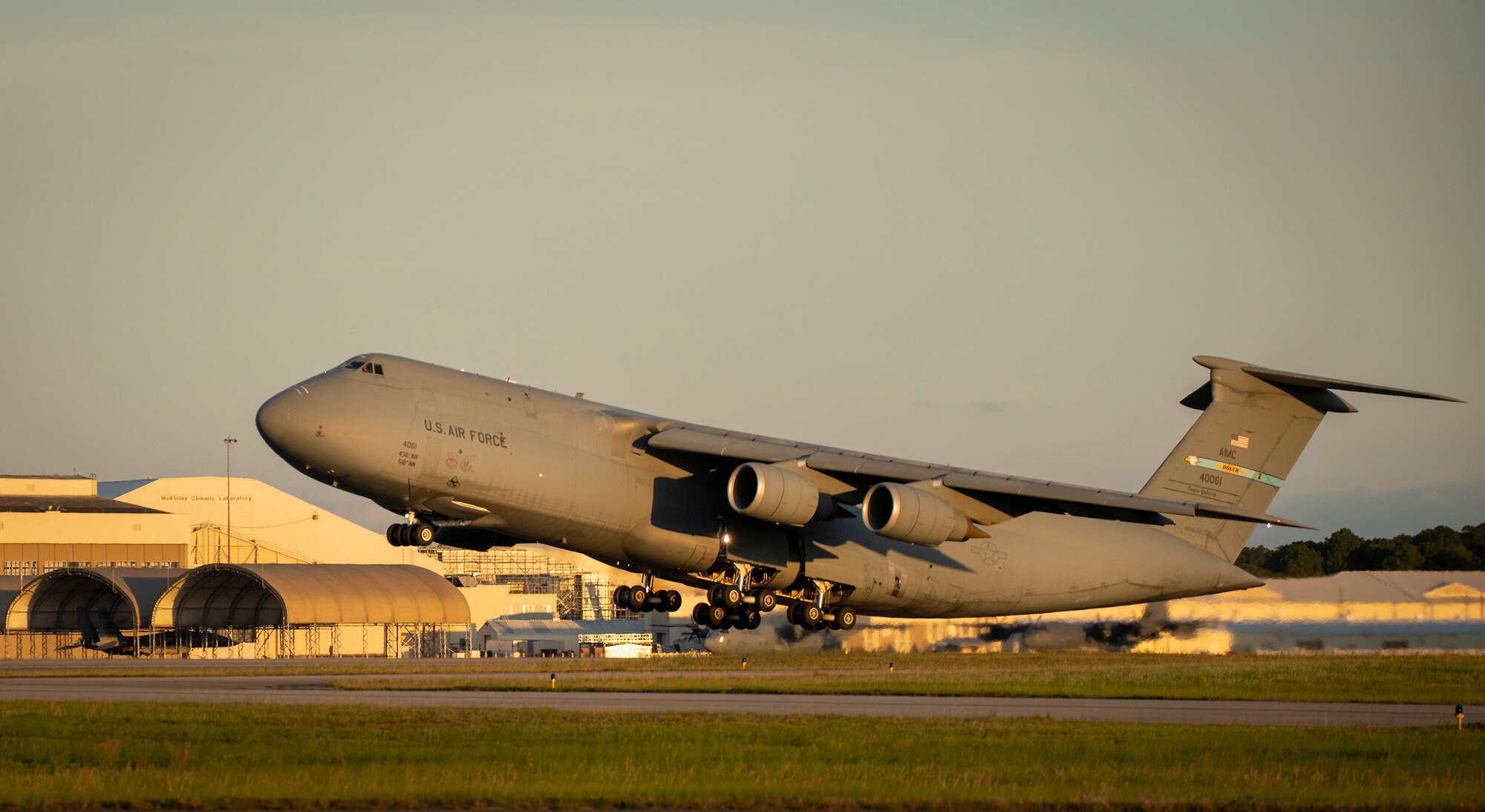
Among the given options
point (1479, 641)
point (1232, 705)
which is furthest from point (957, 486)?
point (1479, 641)

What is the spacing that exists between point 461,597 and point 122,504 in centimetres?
1803

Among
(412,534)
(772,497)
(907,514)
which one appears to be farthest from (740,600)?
(412,534)

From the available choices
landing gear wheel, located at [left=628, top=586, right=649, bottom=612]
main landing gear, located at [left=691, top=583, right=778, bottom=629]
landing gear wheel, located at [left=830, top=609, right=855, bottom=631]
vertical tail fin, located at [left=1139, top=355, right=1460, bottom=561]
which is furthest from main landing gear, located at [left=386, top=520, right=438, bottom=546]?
vertical tail fin, located at [left=1139, top=355, right=1460, bottom=561]

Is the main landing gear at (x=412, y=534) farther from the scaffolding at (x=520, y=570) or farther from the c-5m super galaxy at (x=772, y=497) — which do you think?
the scaffolding at (x=520, y=570)

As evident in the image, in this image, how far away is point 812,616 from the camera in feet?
77.0

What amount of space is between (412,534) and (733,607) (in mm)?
5099

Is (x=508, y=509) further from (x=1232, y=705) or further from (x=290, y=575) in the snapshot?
(x=290, y=575)

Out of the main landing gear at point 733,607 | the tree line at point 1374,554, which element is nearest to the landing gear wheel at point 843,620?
the main landing gear at point 733,607

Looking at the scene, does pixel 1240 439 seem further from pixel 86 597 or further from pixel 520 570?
pixel 520 570

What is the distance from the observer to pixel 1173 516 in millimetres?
26578

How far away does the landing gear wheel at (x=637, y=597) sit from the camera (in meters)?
23.7

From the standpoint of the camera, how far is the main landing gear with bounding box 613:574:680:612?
2361cm

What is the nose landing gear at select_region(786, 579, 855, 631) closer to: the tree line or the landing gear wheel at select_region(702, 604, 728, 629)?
the landing gear wheel at select_region(702, 604, 728, 629)

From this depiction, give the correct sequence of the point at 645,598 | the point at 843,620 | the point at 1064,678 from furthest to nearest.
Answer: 1. the point at 1064,678
2. the point at 843,620
3. the point at 645,598
